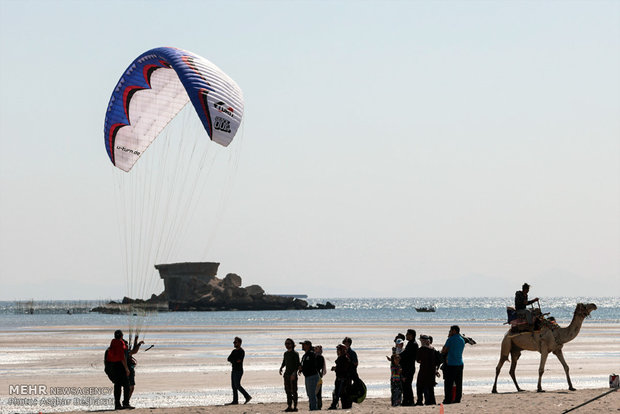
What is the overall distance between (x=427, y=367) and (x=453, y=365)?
0.68 meters

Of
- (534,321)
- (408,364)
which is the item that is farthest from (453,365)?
(534,321)

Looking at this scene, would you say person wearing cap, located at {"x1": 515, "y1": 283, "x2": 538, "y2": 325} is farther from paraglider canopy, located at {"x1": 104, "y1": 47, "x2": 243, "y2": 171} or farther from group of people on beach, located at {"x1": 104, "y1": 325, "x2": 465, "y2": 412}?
paraglider canopy, located at {"x1": 104, "y1": 47, "x2": 243, "y2": 171}

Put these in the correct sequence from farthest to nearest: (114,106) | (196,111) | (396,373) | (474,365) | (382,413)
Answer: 1. (474,365)
2. (114,106)
3. (196,111)
4. (396,373)
5. (382,413)

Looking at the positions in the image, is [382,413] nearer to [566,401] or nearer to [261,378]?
[566,401]

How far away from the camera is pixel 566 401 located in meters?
18.8

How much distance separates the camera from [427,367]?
18.6 meters

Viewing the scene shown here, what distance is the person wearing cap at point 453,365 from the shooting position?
18.7m

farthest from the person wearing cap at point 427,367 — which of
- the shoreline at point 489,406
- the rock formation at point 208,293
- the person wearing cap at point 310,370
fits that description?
the rock formation at point 208,293

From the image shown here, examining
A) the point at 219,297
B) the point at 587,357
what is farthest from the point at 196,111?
the point at 219,297

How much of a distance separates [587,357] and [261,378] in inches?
596

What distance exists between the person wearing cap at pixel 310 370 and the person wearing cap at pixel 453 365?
277 cm

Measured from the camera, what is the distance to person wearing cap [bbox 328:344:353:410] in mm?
17906

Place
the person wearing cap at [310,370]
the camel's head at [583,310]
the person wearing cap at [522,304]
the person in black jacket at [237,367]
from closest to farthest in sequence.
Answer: the person wearing cap at [310,370] < the person in black jacket at [237,367] < the person wearing cap at [522,304] < the camel's head at [583,310]

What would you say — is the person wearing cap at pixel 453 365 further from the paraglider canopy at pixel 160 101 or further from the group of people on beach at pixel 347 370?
the paraglider canopy at pixel 160 101
